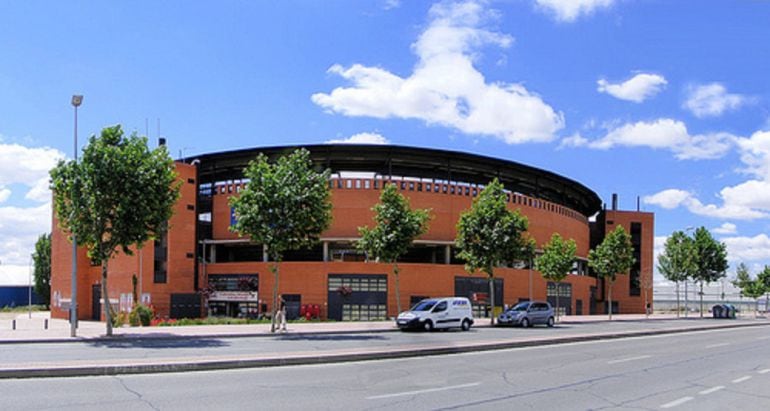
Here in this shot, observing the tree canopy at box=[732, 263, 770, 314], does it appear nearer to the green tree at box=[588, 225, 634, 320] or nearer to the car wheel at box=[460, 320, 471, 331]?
the green tree at box=[588, 225, 634, 320]

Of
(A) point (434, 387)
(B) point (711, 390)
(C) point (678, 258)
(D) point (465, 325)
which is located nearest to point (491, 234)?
(D) point (465, 325)

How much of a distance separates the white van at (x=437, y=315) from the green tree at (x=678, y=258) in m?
44.5

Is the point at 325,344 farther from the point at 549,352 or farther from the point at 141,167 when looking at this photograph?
the point at 141,167

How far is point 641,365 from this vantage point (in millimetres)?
19000

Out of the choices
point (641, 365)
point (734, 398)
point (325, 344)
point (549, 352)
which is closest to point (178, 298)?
point (325, 344)

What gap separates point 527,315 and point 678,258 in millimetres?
38369

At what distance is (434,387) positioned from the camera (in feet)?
45.5

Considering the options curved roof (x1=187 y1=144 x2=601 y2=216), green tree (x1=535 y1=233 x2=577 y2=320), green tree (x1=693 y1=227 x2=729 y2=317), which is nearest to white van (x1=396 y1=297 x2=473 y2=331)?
green tree (x1=535 y1=233 x2=577 y2=320)

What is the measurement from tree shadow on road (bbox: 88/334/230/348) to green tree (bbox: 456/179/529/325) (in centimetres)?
1996

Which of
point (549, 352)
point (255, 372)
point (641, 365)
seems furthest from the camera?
point (549, 352)

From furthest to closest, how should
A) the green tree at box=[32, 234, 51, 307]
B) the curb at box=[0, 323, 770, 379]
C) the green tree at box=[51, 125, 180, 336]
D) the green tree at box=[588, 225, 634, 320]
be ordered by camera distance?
the green tree at box=[32, 234, 51, 307]
the green tree at box=[588, 225, 634, 320]
the green tree at box=[51, 125, 180, 336]
the curb at box=[0, 323, 770, 379]

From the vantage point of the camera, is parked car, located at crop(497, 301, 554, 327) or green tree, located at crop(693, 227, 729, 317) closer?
parked car, located at crop(497, 301, 554, 327)

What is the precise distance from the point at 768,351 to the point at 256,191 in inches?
880

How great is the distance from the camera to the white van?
34.3 metres
